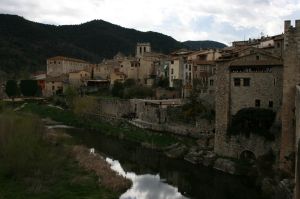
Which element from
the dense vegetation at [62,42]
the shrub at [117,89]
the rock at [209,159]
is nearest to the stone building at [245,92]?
the rock at [209,159]

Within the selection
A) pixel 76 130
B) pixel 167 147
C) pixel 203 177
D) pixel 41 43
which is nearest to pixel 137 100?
pixel 76 130

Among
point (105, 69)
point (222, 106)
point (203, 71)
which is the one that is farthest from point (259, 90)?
point (105, 69)

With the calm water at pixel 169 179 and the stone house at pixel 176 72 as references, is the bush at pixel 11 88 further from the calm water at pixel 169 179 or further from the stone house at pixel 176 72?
the calm water at pixel 169 179

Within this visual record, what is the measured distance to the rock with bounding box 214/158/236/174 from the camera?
2809cm

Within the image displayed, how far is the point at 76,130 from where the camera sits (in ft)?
158

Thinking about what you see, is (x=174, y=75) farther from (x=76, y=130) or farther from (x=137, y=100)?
(x=76, y=130)

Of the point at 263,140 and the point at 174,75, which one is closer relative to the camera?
the point at 263,140

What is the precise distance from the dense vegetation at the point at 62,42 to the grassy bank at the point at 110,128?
31947 mm

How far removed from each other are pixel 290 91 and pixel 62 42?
378 ft

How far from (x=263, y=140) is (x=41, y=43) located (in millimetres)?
104513

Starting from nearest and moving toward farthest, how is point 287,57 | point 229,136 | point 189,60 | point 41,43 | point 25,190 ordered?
1. point 25,190
2. point 287,57
3. point 229,136
4. point 189,60
5. point 41,43

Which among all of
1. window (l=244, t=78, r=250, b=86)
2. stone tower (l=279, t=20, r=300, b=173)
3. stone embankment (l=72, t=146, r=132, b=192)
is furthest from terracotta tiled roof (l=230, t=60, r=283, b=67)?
stone embankment (l=72, t=146, r=132, b=192)

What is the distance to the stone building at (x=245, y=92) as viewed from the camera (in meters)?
28.5

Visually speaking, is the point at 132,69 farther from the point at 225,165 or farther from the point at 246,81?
the point at 225,165
